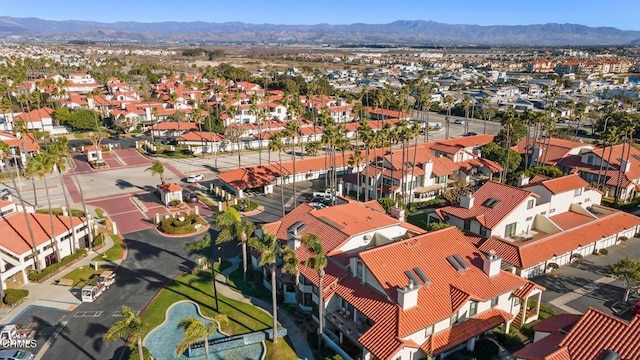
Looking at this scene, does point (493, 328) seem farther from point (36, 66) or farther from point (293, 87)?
point (36, 66)

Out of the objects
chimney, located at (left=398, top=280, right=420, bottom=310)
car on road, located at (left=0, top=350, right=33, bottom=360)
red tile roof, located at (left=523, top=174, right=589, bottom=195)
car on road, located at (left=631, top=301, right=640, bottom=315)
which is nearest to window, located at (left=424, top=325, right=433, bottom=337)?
chimney, located at (left=398, top=280, right=420, bottom=310)

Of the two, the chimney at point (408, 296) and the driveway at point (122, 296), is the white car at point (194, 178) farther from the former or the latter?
the chimney at point (408, 296)

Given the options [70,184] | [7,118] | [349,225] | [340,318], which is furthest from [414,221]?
[7,118]

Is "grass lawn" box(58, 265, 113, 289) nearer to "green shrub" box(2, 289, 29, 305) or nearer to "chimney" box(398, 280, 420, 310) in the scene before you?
"green shrub" box(2, 289, 29, 305)

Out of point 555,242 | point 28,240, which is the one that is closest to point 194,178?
point 28,240

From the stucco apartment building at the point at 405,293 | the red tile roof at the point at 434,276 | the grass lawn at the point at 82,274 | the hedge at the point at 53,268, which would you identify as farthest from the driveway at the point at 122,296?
the red tile roof at the point at 434,276

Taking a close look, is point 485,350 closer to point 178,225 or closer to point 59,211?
point 178,225

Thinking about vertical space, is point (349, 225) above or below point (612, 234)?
above
